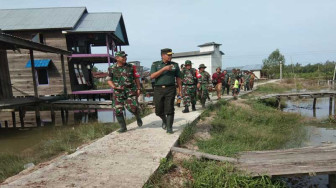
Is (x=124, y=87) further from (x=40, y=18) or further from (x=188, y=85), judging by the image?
(x=40, y=18)

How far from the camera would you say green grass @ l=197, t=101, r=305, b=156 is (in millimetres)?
4605

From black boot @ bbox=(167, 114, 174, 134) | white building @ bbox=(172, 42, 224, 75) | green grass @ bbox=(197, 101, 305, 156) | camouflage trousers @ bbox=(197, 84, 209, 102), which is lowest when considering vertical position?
green grass @ bbox=(197, 101, 305, 156)

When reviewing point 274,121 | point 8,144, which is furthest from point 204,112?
point 8,144

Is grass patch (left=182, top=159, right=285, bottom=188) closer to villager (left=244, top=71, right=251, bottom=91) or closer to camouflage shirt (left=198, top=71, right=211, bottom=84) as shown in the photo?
camouflage shirt (left=198, top=71, right=211, bottom=84)

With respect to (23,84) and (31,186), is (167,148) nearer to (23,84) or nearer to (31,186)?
(31,186)

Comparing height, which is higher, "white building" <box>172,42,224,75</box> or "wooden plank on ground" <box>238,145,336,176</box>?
"white building" <box>172,42,224,75</box>

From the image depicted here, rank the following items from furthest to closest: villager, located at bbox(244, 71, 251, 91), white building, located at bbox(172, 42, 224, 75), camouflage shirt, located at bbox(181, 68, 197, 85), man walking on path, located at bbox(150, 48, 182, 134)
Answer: white building, located at bbox(172, 42, 224, 75) → villager, located at bbox(244, 71, 251, 91) → camouflage shirt, located at bbox(181, 68, 197, 85) → man walking on path, located at bbox(150, 48, 182, 134)

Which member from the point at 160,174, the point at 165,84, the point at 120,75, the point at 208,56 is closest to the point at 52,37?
the point at 120,75

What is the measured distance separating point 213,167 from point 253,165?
608 mm

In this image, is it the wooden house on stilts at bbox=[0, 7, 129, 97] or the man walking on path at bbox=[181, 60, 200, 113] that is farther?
the wooden house on stilts at bbox=[0, 7, 129, 97]

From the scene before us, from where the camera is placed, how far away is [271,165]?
10.8 feet

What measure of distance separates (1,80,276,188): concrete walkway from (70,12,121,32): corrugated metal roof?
12.5m

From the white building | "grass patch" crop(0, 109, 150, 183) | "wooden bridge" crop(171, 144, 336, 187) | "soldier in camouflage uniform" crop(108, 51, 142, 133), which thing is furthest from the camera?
the white building

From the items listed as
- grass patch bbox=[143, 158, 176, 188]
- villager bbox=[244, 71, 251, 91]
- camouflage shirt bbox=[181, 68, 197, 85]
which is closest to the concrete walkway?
grass patch bbox=[143, 158, 176, 188]
